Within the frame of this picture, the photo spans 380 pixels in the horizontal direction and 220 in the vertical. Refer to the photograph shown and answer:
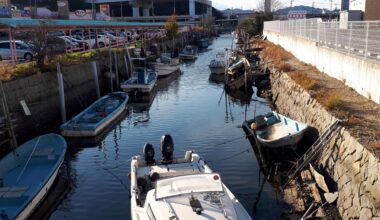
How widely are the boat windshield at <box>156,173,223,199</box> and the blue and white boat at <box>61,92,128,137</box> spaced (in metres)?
12.1

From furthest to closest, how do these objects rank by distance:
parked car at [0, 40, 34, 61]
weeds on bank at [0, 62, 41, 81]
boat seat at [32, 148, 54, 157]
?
parked car at [0, 40, 34, 61]
weeds on bank at [0, 62, 41, 81]
boat seat at [32, 148, 54, 157]

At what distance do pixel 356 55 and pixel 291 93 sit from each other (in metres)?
5.41

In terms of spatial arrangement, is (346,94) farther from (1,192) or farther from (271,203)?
(1,192)

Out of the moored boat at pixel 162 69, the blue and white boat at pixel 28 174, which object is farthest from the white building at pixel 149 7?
the blue and white boat at pixel 28 174

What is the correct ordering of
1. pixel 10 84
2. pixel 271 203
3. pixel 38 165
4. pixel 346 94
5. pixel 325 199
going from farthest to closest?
pixel 10 84 → pixel 346 94 → pixel 38 165 → pixel 271 203 → pixel 325 199

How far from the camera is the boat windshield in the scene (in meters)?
9.96

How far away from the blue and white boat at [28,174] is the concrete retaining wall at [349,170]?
354 inches

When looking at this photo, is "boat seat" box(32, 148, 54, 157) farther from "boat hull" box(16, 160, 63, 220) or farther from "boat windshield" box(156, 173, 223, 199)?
"boat windshield" box(156, 173, 223, 199)

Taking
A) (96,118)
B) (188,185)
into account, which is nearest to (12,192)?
(188,185)

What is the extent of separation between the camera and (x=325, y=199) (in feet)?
41.1

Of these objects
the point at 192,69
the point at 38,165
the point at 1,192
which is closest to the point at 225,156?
the point at 38,165

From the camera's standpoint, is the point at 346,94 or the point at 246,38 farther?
the point at 246,38

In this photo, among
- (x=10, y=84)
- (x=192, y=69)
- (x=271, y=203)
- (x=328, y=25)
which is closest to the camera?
(x=271, y=203)

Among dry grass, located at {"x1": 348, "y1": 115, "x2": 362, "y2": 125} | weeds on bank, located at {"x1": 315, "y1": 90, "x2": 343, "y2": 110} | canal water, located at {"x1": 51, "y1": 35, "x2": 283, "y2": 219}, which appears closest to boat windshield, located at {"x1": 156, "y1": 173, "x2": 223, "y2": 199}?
canal water, located at {"x1": 51, "y1": 35, "x2": 283, "y2": 219}
